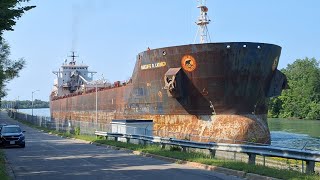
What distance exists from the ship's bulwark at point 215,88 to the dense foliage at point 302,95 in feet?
250

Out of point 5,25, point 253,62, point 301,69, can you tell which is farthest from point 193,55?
point 301,69

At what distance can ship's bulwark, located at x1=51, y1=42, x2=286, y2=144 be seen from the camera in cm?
2959

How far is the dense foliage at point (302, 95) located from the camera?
353 ft

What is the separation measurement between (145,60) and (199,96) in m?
5.78

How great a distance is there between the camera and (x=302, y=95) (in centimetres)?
11212

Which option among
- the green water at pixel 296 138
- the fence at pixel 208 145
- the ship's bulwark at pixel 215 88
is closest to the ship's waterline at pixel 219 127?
the ship's bulwark at pixel 215 88

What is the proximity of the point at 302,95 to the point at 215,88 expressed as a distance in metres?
87.9

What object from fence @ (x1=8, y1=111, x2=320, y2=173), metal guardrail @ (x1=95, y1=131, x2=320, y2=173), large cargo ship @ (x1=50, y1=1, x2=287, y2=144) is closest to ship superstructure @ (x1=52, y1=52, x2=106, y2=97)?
fence @ (x1=8, y1=111, x2=320, y2=173)

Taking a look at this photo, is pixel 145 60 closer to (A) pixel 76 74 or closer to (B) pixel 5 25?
(B) pixel 5 25

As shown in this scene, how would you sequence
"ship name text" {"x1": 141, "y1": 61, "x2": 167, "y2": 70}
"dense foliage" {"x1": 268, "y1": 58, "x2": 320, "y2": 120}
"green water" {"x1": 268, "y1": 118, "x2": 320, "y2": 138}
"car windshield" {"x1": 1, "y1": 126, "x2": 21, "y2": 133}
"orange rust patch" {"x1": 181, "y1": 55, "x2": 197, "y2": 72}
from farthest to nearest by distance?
"dense foliage" {"x1": 268, "y1": 58, "x2": 320, "y2": 120} → "green water" {"x1": 268, "y1": 118, "x2": 320, "y2": 138} → "ship name text" {"x1": 141, "y1": 61, "x2": 167, "y2": 70} → "orange rust patch" {"x1": 181, "y1": 55, "x2": 197, "y2": 72} → "car windshield" {"x1": 1, "y1": 126, "x2": 21, "y2": 133}

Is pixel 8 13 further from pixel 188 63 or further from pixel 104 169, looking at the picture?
pixel 188 63

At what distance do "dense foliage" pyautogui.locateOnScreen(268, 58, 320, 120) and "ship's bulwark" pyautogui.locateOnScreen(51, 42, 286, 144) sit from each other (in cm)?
7618

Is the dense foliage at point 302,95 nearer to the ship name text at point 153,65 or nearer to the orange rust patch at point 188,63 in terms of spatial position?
the ship name text at point 153,65

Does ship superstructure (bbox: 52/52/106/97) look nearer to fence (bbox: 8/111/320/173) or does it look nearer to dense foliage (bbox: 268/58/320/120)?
fence (bbox: 8/111/320/173)
